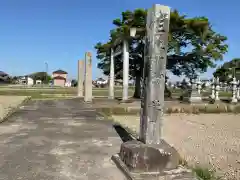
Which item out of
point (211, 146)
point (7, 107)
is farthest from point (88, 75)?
point (211, 146)

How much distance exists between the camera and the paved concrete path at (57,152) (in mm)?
3814

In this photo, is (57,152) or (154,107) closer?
(154,107)

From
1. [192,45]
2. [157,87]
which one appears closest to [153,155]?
[157,87]

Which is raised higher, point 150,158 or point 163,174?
point 150,158

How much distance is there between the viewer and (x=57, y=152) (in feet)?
16.2

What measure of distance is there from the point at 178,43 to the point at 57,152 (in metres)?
16.2

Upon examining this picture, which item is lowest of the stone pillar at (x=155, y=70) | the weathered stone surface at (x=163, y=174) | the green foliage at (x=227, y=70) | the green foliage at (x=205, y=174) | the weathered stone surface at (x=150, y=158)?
the green foliage at (x=205, y=174)

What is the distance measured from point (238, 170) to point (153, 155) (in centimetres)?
162

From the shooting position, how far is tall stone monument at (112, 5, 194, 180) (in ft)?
12.9

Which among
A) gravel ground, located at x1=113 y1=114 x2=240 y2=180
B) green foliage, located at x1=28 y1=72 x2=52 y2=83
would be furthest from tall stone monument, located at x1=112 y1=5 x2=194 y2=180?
green foliage, located at x1=28 y1=72 x2=52 y2=83

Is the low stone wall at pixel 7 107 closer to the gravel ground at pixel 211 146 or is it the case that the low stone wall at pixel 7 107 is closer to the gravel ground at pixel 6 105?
the gravel ground at pixel 6 105

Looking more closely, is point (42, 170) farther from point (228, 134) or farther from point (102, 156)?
point (228, 134)

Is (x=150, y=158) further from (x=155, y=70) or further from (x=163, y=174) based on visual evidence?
(x=155, y=70)

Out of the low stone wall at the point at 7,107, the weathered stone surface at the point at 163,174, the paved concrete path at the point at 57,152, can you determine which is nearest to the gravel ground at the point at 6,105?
the low stone wall at the point at 7,107
